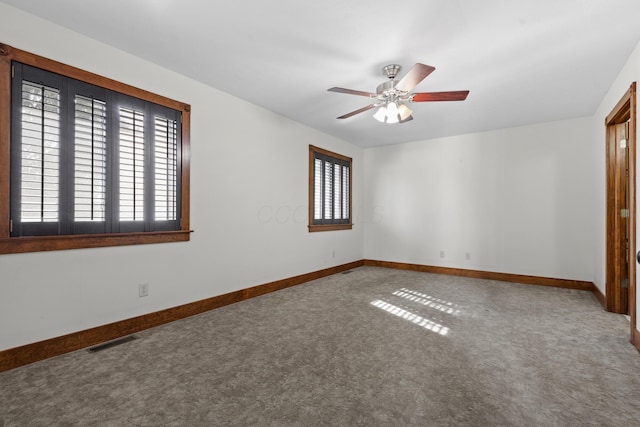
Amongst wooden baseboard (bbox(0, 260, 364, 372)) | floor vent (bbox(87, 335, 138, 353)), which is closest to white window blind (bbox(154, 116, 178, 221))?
wooden baseboard (bbox(0, 260, 364, 372))

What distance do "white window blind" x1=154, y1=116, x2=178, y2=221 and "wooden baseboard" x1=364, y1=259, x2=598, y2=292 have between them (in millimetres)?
4415

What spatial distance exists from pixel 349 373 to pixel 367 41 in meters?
2.59

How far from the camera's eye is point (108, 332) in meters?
2.62

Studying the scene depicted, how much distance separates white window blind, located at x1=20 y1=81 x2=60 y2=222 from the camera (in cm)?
221

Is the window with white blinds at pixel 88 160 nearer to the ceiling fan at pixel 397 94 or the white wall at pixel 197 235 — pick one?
the white wall at pixel 197 235

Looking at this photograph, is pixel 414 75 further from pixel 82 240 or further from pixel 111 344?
pixel 111 344

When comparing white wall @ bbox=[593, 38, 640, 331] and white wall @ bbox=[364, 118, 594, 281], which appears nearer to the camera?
white wall @ bbox=[593, 38, 640, 331]

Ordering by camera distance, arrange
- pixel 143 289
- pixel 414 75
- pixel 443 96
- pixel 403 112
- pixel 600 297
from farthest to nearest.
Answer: pixel 600 297 → pixel 403 112 → pixel 143 289 → pixel 443 96 → pixel 414 75

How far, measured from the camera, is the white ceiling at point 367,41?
2.14 m

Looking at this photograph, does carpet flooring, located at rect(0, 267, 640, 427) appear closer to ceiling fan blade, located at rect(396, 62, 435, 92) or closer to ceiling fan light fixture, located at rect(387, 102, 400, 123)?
ceiling fan light fixture, located at rect(387, 102, 400, 123)

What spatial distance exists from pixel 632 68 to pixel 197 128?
4239 mm

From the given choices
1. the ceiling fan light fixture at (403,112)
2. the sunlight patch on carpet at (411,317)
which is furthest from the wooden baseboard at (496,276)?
the ceiling fan light fixture at (403,112)

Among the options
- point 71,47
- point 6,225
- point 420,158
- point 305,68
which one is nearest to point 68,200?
point 6,225

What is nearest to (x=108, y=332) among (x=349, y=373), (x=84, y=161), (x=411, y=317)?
(x=84, y=161)
